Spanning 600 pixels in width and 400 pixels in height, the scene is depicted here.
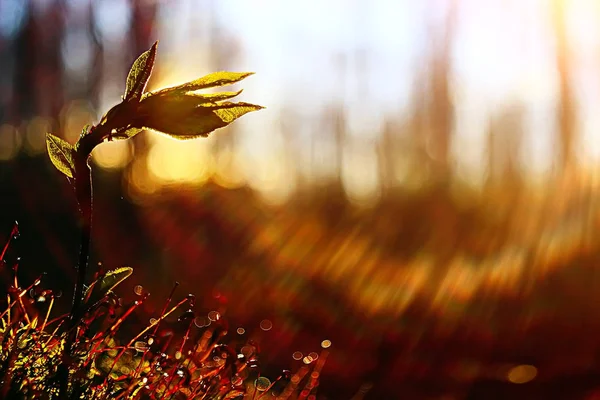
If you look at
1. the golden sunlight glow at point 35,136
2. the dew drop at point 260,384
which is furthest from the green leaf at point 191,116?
the golden sunlight glow at point 35,136

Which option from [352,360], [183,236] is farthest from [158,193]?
[352,360]

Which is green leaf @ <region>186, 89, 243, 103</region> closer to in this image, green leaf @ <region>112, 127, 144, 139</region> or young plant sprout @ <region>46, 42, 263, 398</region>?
young plant sprout @ <region>46, 42, 263, 398</region>

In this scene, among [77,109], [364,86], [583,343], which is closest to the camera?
[583,343]

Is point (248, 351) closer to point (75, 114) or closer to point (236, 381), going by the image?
point (236, 381)

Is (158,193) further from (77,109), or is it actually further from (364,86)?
Result: (364,86)

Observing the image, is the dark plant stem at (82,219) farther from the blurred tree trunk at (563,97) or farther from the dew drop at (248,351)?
the blurred tree trunk at (563,97)

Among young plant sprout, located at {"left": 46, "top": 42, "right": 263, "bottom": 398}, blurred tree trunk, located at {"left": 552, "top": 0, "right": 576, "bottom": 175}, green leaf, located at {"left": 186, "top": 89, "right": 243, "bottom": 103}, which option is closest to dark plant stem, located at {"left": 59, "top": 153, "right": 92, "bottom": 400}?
young plant sprout, located at {"left": 46, "top": 42, "right": 263, "bottom": 398}
